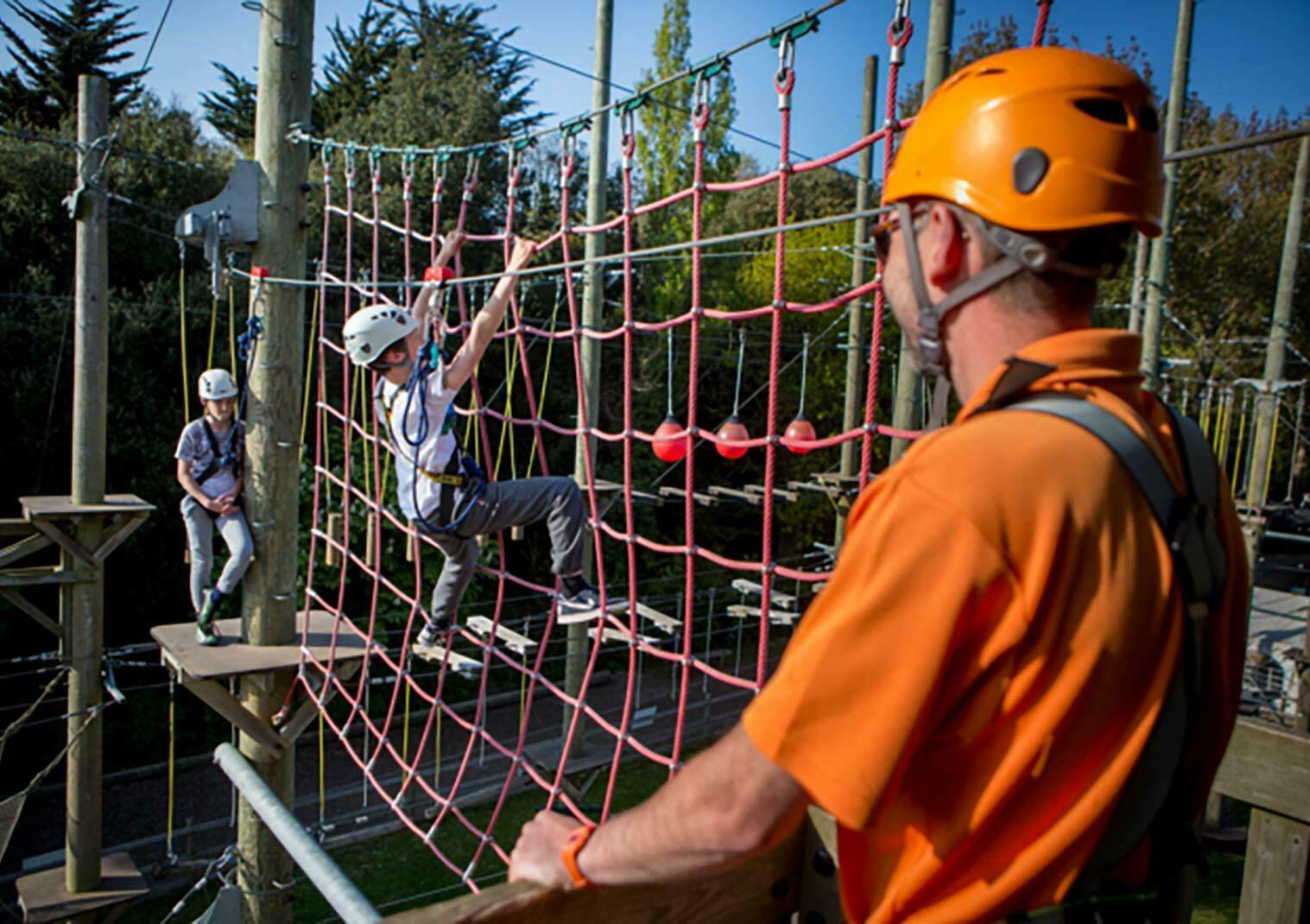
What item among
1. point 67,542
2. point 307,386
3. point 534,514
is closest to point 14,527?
point 67,542

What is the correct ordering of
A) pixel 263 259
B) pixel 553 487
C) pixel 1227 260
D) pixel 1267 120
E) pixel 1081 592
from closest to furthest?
pixel 1081 592 → pixel 553 487 → pixel 263 259 → pixel 1227 260 → pixel 1267 120

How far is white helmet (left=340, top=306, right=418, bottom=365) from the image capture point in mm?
2857

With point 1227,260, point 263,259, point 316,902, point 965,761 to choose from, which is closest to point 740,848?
point 965,761

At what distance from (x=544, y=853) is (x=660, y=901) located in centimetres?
22

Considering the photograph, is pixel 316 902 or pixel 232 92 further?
pixel 232 92

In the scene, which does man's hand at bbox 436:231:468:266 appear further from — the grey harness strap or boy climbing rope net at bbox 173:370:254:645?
the grey harness strap

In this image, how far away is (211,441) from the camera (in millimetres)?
4043

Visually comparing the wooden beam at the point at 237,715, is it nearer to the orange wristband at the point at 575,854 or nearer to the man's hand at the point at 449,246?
the man's hand at the point at 449,246

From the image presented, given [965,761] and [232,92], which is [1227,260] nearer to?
[232,92]

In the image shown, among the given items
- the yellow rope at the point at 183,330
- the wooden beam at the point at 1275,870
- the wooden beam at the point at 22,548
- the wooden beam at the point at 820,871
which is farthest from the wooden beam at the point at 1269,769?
the wooden beam at the point at 22,548

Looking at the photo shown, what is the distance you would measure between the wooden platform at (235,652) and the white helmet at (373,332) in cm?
131

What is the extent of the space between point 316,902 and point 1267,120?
60.1 ft

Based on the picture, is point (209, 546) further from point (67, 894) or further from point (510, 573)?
point (510, 573)

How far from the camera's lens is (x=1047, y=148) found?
83 centimetres
